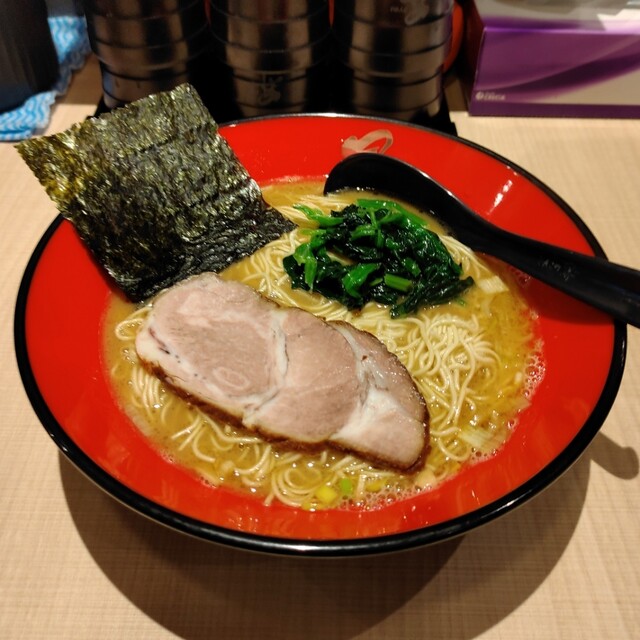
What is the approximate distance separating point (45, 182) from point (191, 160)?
0.42 m

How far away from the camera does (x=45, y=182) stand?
1533 mm

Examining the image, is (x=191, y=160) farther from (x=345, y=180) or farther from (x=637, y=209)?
(x=637, y=209)

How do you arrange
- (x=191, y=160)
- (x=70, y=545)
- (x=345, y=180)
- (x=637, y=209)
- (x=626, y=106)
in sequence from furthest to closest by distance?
(x=626, y=106)
(x=637, y=209)
(x=345, y=180)
(x=191, y=160)
(x=70, y=545)

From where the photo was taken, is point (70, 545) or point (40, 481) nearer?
point (70, 545)

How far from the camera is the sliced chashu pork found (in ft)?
4.25


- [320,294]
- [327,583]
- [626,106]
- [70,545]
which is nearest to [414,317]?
[320,294]

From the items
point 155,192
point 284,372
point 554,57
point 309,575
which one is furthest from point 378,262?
point 554,57

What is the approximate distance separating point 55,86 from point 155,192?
1.30 meters

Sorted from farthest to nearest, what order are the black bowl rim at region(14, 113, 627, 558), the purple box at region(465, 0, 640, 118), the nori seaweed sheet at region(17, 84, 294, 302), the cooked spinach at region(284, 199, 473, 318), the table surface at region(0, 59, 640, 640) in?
the purple box at region(465, 0, 640, 118) → the cooked spinach at region(284, 199, 473, 318) → the nori seaweed sheet at region(17, 84, 294, 302) → the table surface at region(0, 59, 640, 640) → the black bowl rim at region(14, 113, 627, 558)

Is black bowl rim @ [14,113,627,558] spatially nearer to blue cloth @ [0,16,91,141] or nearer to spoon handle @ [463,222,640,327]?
spoon handle @ [463,222,640,327]

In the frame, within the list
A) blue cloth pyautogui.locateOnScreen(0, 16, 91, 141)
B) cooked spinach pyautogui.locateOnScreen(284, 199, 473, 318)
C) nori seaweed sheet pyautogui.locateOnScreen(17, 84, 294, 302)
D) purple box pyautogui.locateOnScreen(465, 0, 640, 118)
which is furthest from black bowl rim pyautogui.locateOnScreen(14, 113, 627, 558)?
purple box pyautogui.locateOnScreen(465, 0, 640, 118)

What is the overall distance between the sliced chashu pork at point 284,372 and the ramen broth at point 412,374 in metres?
0.04

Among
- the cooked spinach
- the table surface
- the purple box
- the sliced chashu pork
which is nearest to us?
the table surface

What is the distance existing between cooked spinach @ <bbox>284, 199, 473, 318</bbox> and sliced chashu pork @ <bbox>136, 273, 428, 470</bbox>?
221mm
